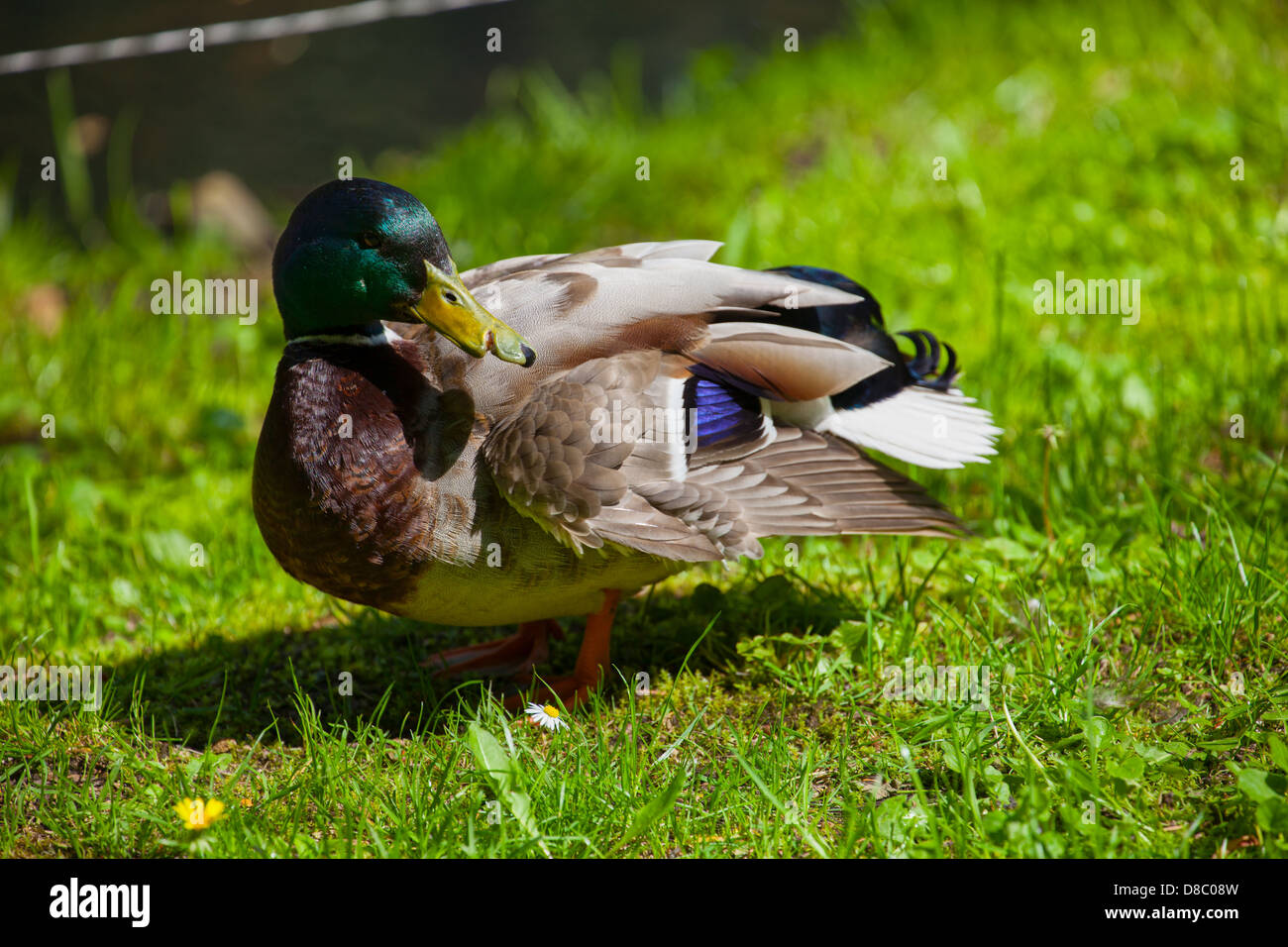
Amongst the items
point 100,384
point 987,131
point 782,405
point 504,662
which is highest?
point 987,131

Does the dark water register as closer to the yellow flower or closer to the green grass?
the green grass

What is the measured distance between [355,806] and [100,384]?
311 cm

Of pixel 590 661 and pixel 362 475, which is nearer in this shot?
pixel 362 475

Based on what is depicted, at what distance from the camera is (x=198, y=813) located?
2307 millimetres

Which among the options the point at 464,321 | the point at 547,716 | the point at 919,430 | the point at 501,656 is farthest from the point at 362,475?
the point at 919,430

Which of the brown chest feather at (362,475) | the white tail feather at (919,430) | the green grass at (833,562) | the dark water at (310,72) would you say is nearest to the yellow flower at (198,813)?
the green grass at (833,562)

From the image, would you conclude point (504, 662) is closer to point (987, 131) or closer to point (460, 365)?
point (460, 365)

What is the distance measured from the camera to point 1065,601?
122 inches

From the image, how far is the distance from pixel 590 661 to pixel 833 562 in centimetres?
89

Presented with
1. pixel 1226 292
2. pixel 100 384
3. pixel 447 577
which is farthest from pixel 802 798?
pixel 100 384

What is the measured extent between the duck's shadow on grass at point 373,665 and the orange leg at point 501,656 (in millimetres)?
39

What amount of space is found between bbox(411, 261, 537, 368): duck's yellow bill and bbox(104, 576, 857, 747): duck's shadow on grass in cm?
84

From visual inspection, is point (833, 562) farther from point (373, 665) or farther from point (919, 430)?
point (373, 665)

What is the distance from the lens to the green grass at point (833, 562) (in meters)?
2.46
